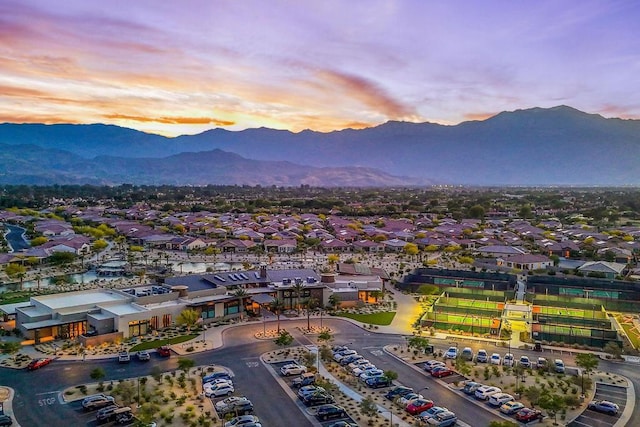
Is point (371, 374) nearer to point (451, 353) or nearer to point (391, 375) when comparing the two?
point (391, 375)

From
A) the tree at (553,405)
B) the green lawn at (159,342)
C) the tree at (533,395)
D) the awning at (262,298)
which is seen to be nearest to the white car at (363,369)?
the tree at (533,395)

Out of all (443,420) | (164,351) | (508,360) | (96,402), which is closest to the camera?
(443,420)

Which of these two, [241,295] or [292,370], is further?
[241,295]

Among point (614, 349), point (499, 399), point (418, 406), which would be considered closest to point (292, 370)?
point (418, 406)

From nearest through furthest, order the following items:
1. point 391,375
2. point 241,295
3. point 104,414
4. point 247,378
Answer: point 104,414
point 391,375
point 247,378
point 241,295

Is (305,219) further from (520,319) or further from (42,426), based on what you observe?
(42,426)

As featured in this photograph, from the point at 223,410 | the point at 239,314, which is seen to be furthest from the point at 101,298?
the point at 223,410

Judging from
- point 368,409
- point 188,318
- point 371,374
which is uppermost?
point 188,318

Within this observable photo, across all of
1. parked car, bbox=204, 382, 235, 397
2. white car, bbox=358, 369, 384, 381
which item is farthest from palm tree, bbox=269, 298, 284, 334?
parked car, bbox=204, 382, 235, 397
